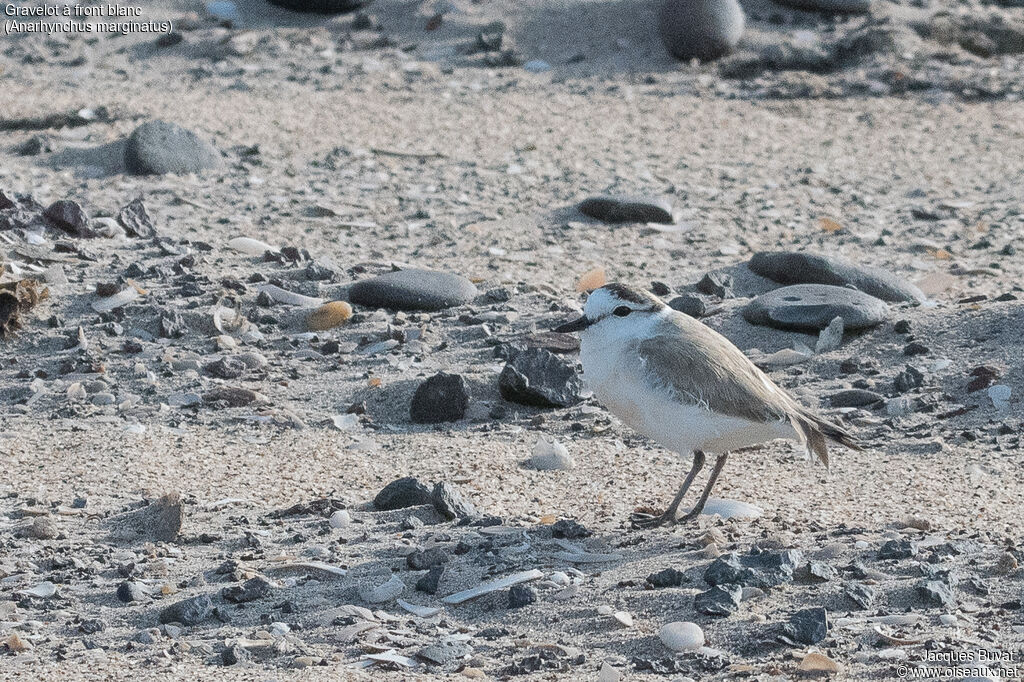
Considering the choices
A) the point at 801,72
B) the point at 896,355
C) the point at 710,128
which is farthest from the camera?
the point at 801,72

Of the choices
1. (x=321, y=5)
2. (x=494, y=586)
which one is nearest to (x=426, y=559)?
(x=494, y=586)

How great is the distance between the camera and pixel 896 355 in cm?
642

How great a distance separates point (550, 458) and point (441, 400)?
73cm

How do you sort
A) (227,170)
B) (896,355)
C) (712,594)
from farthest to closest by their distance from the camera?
(227,170) < (896,355) < (712,594)

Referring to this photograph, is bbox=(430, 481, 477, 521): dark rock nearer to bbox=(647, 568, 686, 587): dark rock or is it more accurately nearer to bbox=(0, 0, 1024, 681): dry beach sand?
bbox=(0, 0, 1024, 681): dry beach sand

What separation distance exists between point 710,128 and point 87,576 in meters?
7.71

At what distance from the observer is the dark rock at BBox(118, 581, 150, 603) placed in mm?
4035

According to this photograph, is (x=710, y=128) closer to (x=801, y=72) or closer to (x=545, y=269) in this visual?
(x=801, y=72)

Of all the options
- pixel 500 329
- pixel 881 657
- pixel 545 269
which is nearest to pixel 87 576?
pixel 881 657

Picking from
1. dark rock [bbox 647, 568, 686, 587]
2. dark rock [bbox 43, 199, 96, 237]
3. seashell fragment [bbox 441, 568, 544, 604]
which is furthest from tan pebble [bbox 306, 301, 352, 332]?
dark rock [bbox 647, 568, 686, 587]

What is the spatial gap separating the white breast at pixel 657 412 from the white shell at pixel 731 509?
0.81ft

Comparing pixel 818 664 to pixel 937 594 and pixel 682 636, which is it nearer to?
pixel 682 636

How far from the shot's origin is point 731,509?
15.6 ft

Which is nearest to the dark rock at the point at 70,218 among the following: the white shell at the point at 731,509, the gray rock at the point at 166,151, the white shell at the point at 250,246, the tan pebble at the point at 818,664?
the white shell at the point at 250,246
